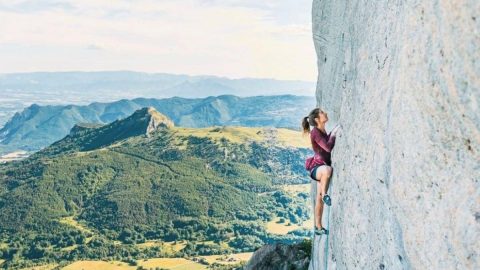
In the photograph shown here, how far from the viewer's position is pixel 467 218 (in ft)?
26.1

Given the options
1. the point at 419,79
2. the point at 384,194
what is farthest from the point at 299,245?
the point at 419,79

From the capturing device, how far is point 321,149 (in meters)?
17.0

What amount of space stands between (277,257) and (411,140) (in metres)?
29.0

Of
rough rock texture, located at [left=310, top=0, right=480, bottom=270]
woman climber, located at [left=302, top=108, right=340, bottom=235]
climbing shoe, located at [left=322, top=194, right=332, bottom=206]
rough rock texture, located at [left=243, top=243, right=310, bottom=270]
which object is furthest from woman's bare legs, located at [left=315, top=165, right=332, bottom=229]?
rough rock texture, located at [left=243, top=243, right=310, bottom=270]

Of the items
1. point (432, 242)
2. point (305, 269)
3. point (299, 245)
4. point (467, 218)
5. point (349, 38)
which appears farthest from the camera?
point (299, 245)

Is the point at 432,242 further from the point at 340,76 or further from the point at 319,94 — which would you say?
the point at 319,94

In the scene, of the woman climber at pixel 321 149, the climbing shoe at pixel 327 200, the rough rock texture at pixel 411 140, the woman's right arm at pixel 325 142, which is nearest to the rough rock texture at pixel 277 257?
the woman climber at pixel 321 149

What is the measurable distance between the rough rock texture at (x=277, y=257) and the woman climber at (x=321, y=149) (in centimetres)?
1904

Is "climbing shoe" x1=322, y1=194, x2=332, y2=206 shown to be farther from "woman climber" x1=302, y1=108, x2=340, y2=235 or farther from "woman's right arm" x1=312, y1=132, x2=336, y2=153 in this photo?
"woman's right arm" x1=312, y1=132, x2=336, y2=153

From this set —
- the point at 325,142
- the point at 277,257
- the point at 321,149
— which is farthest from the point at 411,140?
the point at 277,257

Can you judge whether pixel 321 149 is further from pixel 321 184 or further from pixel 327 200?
pixel 327 200

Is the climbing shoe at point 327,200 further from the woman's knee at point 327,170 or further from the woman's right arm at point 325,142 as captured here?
the woman's right arm at point 325,142

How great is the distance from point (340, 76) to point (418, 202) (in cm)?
912

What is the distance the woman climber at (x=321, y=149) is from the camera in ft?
54.3
